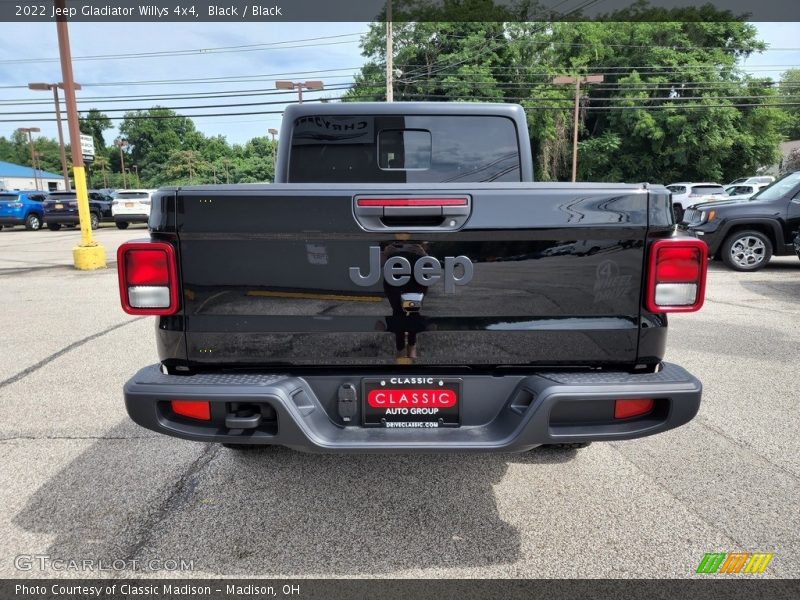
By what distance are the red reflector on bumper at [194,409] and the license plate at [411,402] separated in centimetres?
63

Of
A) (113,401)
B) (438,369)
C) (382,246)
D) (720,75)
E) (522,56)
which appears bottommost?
(113,401)

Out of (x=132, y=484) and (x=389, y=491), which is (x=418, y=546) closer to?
(x=389, y=491)

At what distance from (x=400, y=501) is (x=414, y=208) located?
1583mm

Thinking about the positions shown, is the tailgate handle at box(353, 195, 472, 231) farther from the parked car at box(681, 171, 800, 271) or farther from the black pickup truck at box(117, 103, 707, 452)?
the parked car at box(681, 171, 800, 271)

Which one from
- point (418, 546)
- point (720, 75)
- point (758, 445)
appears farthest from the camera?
point (720, 75)

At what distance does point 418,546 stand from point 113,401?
2956 mm

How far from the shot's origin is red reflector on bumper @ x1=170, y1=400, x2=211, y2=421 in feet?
7.16

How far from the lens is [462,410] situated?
2246 millimetres

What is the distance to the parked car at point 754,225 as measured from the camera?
30.9 feet

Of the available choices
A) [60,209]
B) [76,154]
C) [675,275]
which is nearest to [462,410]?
[675,275]

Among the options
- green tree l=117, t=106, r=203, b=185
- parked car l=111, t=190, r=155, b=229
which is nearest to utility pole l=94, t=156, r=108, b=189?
green tree l=117, t=106, r=203, b=185

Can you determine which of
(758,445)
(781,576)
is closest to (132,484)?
(781,576)

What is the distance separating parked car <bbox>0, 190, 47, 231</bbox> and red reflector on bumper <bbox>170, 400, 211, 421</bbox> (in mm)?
26752

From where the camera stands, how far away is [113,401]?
425 cm
